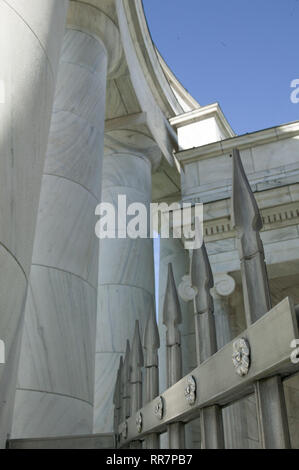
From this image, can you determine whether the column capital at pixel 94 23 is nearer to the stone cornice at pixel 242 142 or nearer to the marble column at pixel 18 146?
the stone cornice at pixel 242 142

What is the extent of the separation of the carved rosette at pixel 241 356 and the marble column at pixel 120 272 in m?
30.9

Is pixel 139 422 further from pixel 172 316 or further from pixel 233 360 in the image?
pixel 233 360

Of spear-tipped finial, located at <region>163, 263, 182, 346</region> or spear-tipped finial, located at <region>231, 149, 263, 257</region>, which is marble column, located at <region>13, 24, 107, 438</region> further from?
spear-tipped finial, located at <region>231, 149, 263, 257</region>

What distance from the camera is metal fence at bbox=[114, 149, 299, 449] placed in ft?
17.0

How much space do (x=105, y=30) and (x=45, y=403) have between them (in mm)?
26115

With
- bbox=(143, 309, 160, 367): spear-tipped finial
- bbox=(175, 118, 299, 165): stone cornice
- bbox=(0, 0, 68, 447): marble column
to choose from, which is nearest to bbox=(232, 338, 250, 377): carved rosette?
bbox=(143, 309, 160, 367): spear-tipped finial

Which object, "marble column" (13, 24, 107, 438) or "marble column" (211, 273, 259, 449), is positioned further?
"marble column" (211, 273, 259, 449)

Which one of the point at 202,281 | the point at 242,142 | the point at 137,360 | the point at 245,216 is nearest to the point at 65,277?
the point at 137,360

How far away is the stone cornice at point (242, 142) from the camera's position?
4069cm

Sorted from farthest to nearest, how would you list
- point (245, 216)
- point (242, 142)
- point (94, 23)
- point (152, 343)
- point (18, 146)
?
point (242, 142) < point (94, 23) < point (18, 146) < point (152, 343) < point (245, 216)

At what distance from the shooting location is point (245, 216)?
6703 millimetres

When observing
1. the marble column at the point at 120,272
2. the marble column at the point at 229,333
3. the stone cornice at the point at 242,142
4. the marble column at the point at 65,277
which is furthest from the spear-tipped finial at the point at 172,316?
the stone cornice at the point at 242,142

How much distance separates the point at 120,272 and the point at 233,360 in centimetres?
3620

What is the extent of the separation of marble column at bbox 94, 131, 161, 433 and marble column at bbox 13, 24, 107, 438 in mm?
14688
